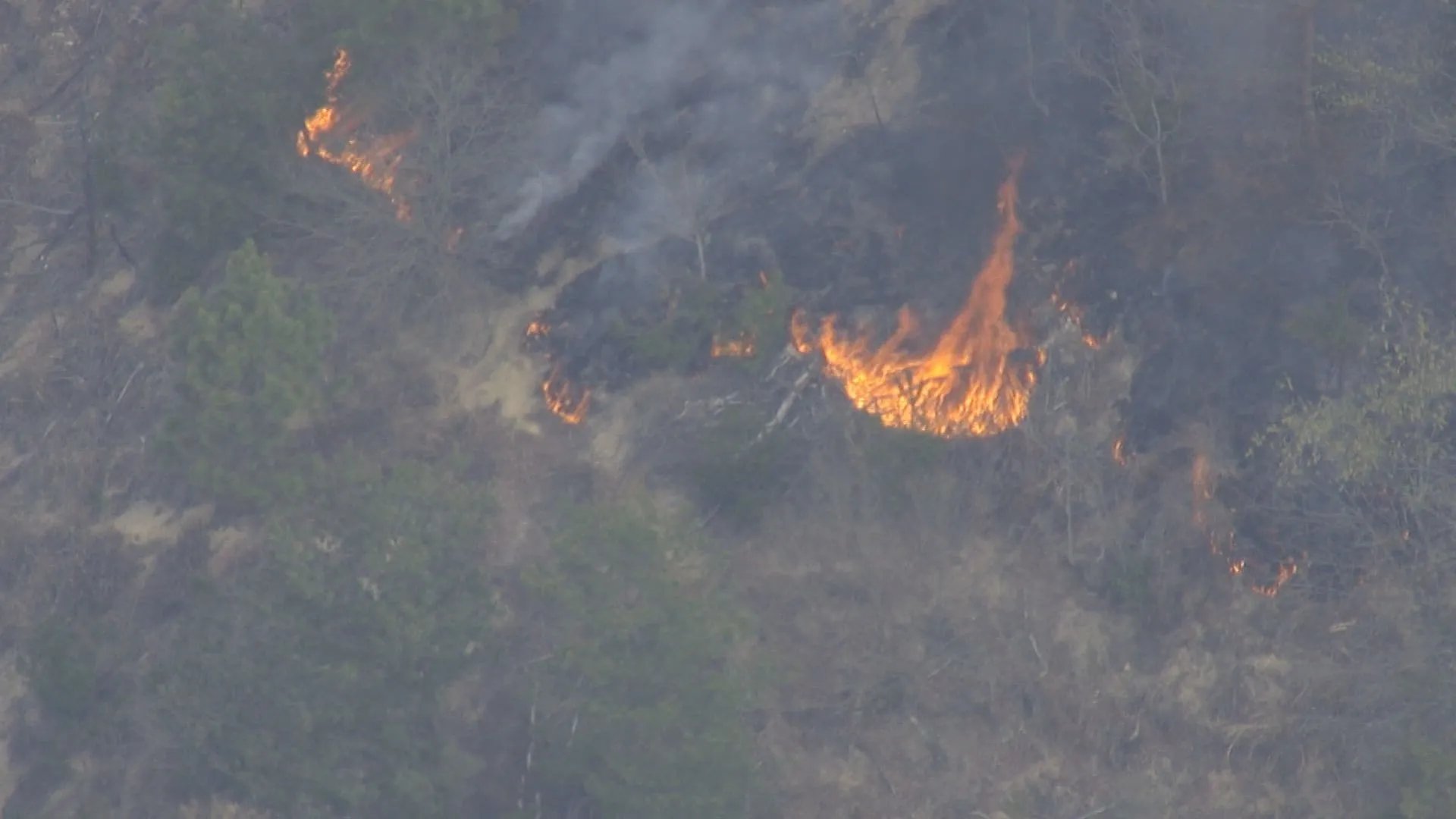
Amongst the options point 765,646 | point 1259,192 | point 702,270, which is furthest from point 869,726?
point 1259,192

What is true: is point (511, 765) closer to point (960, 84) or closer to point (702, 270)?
point (702, 270)

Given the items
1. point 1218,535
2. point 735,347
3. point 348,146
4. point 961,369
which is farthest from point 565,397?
point 1218,535

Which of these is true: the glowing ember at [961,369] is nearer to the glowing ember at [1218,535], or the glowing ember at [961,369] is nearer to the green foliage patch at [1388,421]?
the glowing ember at [1218,535]

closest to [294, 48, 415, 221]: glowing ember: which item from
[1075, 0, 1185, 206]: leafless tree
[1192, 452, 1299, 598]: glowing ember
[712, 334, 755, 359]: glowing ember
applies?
[712, 334, 755, 359]: glowing ember

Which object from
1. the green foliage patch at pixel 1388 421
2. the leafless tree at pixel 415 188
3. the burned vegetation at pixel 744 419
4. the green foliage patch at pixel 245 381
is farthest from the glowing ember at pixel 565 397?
the green foliage patch at pixel 1388 421

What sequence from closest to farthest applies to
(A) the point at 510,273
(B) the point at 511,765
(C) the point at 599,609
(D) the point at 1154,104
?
(C) the point at 599,609, (B) the point at 511,765, (D) the point at 1154,104, (A) the point at 510,273
